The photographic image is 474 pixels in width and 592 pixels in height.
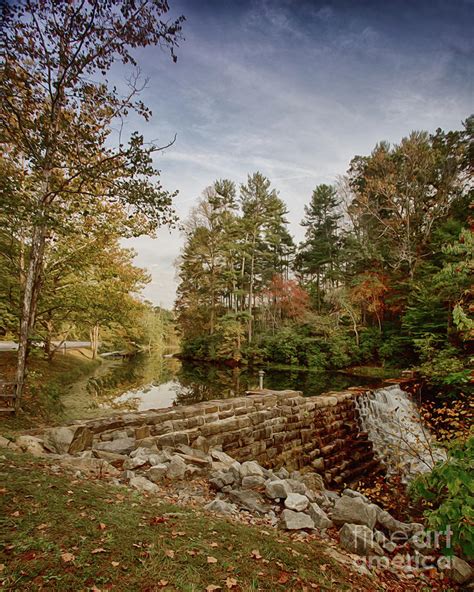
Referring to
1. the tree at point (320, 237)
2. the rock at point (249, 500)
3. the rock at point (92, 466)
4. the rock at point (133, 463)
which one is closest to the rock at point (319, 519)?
the rock at point (249, 500)

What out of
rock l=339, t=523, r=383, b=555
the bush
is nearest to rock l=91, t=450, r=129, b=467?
rock l=339, t=523, r=383, b=555

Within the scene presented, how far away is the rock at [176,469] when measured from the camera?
403cm

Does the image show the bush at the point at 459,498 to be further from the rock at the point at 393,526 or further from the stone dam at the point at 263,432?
the stone dam at the point at 263,432

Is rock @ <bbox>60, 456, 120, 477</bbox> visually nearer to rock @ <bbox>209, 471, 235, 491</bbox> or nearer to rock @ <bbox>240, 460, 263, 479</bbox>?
rock @ <bbox>209, 471, 235, 491</bbox>

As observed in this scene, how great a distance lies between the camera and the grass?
1.79 metres

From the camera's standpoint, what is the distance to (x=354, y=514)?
3.33 meters

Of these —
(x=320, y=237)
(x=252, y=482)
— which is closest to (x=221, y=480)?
(x=252, y=482)

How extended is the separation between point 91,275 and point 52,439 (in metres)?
6.39

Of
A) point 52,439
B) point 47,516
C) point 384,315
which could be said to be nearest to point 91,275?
point 52,439

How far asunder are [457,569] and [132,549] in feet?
9.01

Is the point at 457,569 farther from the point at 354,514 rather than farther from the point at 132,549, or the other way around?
the point at 132,549

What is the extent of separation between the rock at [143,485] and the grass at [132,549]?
524 millimetres

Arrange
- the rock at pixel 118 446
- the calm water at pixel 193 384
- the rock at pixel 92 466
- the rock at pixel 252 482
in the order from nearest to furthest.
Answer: the rock at pixel 92 466
the rock at pixel 252 482
the rock at pixel 118 446
the calm water at pixel 193 384

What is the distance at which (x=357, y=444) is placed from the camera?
873cm
